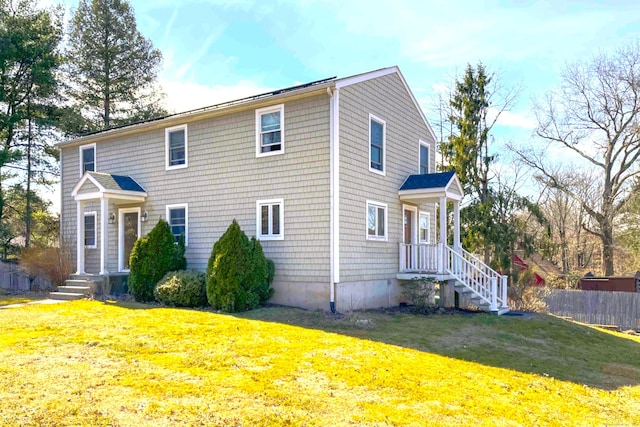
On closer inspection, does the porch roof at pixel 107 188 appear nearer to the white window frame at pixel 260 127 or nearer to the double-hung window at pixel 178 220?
the double-hung window at pixel 178 220

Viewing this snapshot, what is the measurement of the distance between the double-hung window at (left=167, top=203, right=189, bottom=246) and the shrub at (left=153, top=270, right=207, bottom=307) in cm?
204

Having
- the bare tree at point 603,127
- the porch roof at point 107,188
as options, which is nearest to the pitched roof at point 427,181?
the porch roof at point 107,188

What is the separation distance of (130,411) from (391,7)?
38.0ft

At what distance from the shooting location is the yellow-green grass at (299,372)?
4.80 m

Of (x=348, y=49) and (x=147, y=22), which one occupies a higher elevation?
(x=147, y=22)

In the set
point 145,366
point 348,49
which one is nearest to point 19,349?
point 145,366

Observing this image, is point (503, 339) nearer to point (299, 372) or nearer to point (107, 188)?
point (299, 372)

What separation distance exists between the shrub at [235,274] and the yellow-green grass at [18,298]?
5.78 m

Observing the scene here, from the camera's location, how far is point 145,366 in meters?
6.28

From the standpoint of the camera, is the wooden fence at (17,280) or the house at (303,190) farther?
the wooden fence at (17,280)

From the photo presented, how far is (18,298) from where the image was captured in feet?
45.2

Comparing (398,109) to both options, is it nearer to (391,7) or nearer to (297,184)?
(391,7)

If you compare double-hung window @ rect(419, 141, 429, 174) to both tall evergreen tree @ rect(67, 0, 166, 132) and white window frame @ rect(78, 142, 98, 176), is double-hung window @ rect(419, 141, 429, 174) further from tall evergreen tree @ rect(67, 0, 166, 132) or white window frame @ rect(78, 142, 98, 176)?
tall evergreen tree @ rect(67, 0, 166, 132)

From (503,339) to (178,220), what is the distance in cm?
948
